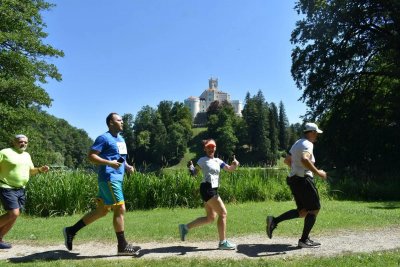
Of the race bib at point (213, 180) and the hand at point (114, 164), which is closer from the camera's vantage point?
the hand at point (114, 164)

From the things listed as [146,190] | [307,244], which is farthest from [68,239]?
[146,190]

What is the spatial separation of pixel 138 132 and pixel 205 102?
7363 cm

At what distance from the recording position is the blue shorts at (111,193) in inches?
259

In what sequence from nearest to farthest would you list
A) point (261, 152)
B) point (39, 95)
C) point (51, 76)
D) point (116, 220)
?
1. point (116, 220)
2. point (39, 95)
3. point (51, 76)
4. point (261, 152)

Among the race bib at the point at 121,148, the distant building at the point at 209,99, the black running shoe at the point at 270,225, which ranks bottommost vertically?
the black running shoe at the point at 270,225

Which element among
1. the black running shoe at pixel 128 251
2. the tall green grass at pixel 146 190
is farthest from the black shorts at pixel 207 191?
the tall green grass at pixel 146 190

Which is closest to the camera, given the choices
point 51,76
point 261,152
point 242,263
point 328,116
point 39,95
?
point 242,263

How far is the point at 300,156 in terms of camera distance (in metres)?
6.88

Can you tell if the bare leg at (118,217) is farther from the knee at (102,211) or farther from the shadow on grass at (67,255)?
the shadow on grass at (67,255)

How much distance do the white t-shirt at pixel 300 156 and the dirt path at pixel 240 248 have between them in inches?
47.2

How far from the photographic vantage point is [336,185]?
19.6m

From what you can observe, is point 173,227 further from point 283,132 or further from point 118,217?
point 283,132

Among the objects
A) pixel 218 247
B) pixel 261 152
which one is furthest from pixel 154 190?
pixel 261 152

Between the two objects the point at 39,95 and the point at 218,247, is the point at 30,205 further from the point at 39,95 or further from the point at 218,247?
the point at 39,95
